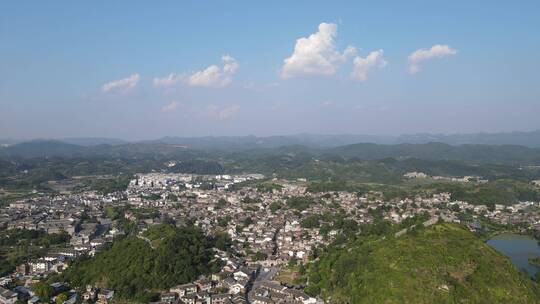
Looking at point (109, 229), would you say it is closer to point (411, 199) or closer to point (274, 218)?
point (274, 218)

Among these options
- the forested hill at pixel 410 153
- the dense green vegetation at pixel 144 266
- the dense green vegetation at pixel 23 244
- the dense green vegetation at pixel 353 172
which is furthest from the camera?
the forested hill at pixel 410 153

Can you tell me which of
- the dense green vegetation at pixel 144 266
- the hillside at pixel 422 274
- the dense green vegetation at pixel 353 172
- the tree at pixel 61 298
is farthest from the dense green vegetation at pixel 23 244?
the dense green vegetation at pixel 353 172

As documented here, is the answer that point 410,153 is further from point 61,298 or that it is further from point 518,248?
point 61,298

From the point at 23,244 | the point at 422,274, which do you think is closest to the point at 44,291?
the point at 23,244

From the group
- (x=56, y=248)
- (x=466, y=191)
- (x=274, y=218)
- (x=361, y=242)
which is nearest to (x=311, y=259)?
(x=361, y=242)

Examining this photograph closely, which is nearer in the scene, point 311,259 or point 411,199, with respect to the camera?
point 311,259

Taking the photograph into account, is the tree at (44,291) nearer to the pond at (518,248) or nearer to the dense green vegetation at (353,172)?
the pond at (518,248)
